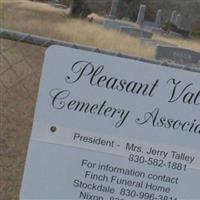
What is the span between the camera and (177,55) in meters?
21.1

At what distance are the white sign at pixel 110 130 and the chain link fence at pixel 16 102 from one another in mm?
507

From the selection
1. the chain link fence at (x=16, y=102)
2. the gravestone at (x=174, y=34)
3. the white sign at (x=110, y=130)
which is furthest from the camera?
the gravestone at (x=174, y=34)

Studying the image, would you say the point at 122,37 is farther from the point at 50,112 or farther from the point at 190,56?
the point at 50,112

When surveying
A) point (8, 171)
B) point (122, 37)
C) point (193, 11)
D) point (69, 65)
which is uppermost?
point (69, 65)

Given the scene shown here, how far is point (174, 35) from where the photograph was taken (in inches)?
1817

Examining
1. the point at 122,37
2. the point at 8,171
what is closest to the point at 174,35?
the point at 122,37

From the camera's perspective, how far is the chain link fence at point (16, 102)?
479cm

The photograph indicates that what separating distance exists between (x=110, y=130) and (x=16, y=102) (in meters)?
4.37

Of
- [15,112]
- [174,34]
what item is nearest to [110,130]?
[15,112]

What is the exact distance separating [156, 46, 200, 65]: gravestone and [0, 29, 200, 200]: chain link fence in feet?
28.3

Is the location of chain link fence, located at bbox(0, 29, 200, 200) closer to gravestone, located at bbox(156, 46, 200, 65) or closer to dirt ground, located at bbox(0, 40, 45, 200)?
dirt ground, located at bbox(0, 40, 45, 200)

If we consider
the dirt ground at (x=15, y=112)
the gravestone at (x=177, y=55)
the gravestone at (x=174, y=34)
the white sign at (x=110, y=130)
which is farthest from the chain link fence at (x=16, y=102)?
the gravestone at (x=174, y=34)

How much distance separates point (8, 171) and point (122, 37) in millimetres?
18145

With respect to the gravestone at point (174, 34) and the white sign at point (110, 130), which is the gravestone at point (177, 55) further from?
the gravestone at point (174, 34)
